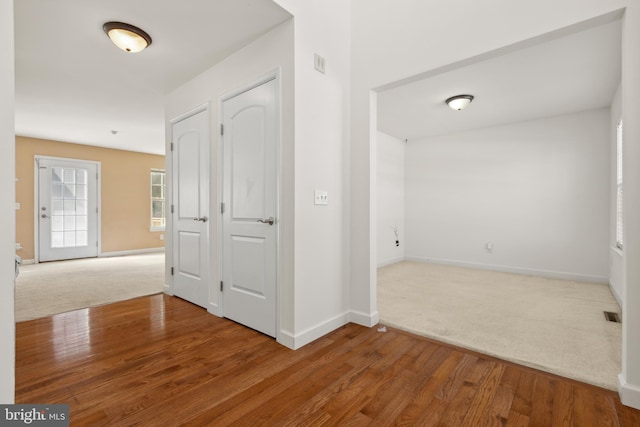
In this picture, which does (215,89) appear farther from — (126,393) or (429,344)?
(429,344)

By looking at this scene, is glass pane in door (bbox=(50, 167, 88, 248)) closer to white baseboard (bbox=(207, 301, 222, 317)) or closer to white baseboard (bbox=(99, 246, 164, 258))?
white baseboard (bbox=(99, 246, 164, 258))

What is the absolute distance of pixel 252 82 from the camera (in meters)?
2.61

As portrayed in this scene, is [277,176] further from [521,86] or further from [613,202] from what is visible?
[613,202]

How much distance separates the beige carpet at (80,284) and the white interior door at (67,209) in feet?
1.21

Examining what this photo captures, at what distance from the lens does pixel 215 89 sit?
3027 millimetres

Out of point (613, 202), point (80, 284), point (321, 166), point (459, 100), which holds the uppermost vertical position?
point (459, 100)

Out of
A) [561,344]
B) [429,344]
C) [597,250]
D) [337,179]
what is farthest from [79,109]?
[597,250]

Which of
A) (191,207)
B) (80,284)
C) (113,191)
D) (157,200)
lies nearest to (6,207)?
(191,207)

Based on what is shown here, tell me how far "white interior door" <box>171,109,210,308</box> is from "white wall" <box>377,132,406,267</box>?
11.0ft

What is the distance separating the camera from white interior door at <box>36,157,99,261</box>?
601 cm

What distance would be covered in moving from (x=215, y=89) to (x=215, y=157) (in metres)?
0.71

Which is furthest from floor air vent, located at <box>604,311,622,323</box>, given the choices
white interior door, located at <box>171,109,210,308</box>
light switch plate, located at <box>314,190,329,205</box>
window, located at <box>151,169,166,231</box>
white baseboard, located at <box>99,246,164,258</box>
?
white baseboard, located at <box>99,246,164,258</box>

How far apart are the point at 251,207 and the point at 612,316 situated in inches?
148

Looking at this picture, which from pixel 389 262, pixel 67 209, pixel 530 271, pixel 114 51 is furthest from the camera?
pixel 67 209
